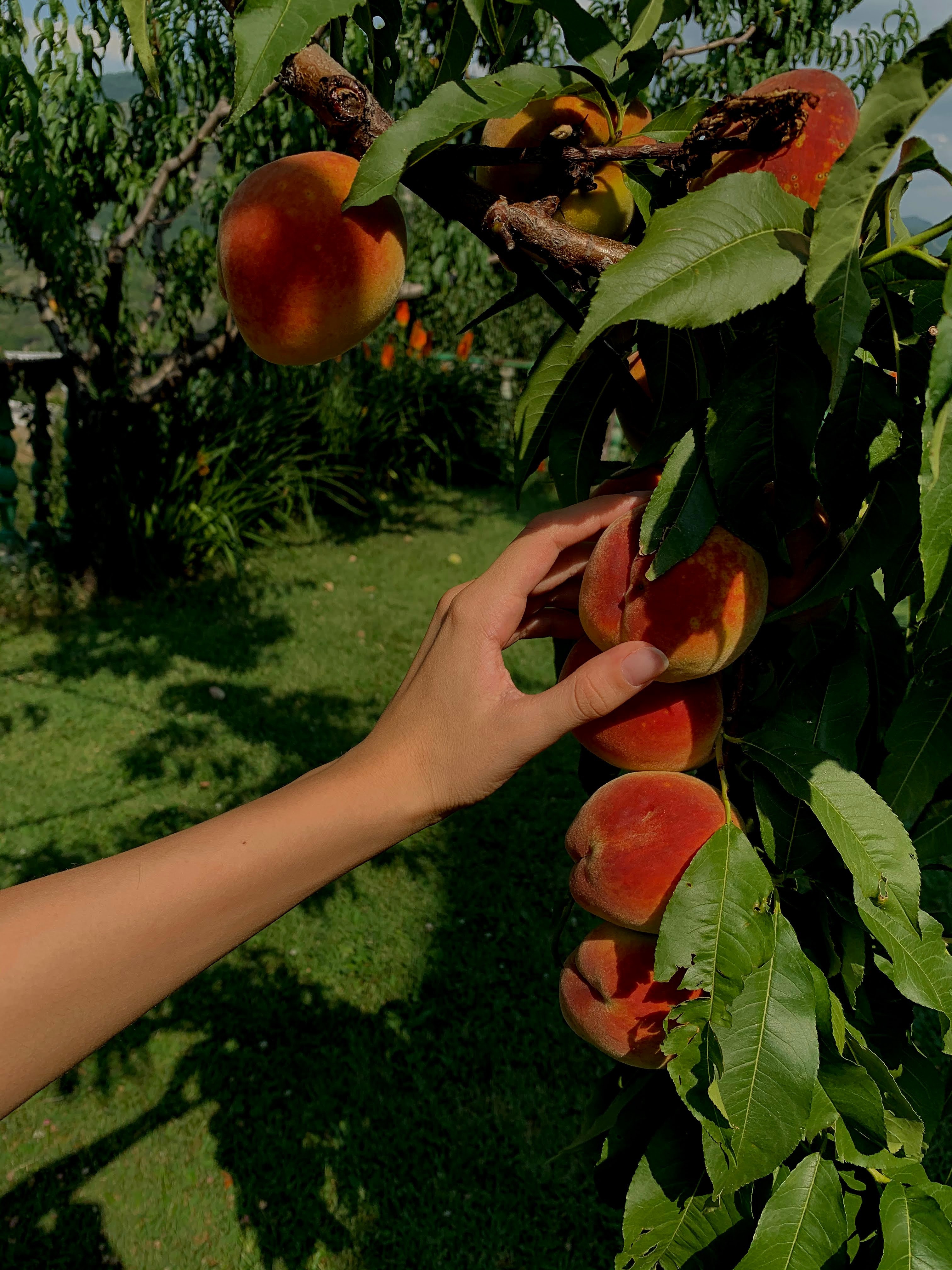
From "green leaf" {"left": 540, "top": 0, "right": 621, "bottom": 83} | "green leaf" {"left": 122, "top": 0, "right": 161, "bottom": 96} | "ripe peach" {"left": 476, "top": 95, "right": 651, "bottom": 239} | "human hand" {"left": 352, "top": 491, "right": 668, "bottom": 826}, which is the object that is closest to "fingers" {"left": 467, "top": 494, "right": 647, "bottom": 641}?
"human hand" {"left": 352, "top": 491, "right": 668, "bottom": 826}

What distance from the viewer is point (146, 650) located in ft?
14.6

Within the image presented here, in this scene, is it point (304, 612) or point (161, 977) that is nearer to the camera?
point (161, 977)

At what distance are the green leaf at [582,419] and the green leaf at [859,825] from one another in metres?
0.31

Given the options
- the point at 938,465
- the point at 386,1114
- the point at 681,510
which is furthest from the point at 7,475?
the point at 938,465

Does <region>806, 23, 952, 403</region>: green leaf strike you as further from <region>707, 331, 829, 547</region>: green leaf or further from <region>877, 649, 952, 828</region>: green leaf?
<region>877, 649, 952, 828</region>: green leaf

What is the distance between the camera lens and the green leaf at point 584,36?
2.43 ft

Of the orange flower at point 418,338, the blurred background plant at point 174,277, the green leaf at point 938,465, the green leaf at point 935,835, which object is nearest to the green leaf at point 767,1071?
the green leaf at point 935,835

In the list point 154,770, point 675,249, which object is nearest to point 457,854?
point 154,770

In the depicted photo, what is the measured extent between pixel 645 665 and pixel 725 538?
12 centimetres

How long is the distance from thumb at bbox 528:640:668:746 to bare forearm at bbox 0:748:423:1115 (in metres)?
0.19

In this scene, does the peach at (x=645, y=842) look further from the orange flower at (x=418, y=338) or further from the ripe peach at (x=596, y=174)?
the orange flower at (x=418, y=338)

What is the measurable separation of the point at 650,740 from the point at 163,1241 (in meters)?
1.79

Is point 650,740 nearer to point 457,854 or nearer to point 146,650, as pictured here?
point 457,854

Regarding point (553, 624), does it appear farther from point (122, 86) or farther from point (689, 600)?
point (122, 86)
